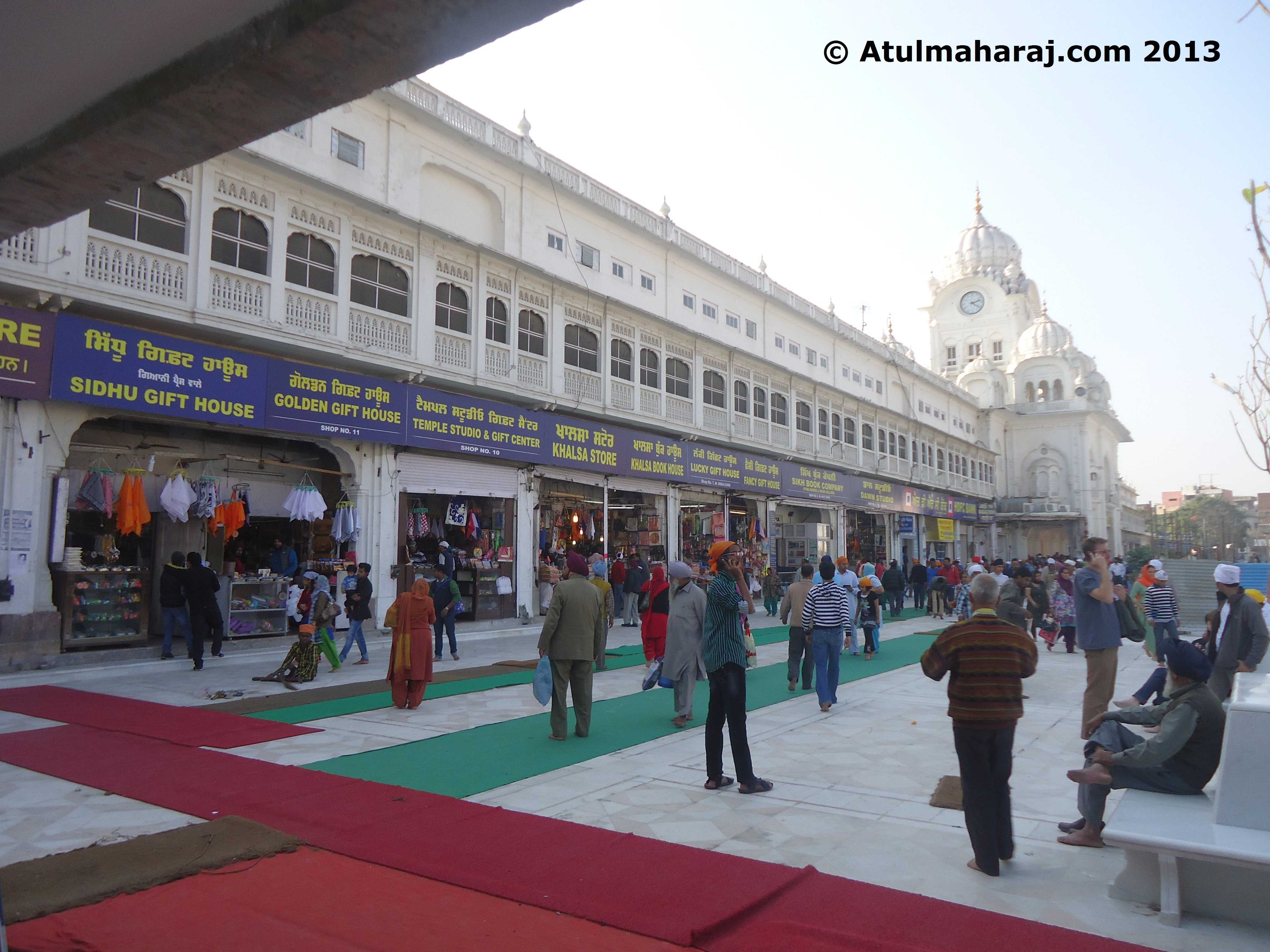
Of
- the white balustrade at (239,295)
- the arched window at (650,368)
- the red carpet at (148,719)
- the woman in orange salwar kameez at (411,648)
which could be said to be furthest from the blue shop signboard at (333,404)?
the arched window at (650,368)

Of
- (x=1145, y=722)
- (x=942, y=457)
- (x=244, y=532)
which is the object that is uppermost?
(x=942, y=457)

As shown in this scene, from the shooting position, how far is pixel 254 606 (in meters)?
14.1

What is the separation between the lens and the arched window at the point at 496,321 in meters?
18.4

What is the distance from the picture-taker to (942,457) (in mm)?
46625

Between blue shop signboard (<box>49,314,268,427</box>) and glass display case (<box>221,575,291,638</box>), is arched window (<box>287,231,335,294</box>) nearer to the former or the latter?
blue shop signboard (<box>49,314,268,427</box>)

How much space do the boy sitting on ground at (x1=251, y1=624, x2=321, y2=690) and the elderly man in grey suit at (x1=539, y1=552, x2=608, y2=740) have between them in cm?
463

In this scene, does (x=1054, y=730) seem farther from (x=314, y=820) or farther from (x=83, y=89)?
Answer: (x=83, y=89)

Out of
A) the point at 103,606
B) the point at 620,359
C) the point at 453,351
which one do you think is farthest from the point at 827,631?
the point at 620,359

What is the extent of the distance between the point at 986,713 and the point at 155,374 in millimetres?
Result: 11988

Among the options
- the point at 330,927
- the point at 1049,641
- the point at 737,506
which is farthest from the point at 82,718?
the point at 737,506

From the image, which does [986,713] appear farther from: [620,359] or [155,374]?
[620,359]

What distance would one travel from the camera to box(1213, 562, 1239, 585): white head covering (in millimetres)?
7445

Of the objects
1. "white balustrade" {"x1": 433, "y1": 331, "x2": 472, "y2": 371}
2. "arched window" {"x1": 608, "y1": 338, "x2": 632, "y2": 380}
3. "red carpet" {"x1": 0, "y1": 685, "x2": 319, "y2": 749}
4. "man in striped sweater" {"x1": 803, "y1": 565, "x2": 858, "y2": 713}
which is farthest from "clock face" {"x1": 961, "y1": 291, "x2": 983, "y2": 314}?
"red carpet" {"x1": 0, "y1": 685, "x2": 319, "y2": 749}

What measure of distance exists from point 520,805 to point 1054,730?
18.3 feet
